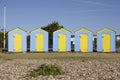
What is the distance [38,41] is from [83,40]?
4.61 metres

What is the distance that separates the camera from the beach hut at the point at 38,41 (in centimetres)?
3200

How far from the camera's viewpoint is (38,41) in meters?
32.1

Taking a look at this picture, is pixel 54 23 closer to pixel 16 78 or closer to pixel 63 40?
pixel 63 40

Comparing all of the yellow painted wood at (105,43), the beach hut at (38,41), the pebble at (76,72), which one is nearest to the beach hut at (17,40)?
the beach hut at (38,41)

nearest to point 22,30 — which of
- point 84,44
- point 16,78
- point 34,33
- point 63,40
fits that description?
point 34,33

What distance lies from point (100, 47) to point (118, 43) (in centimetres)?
1007

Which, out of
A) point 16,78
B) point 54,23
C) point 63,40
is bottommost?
point 16,78

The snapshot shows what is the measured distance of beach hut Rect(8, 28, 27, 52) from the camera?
3170cm

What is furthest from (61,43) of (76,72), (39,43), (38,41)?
(76,72)

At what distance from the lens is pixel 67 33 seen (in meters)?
32.9

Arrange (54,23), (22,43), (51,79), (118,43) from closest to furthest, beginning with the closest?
1. (51,79)
2. (22,43)
3. (118,43)
4. (54,23)

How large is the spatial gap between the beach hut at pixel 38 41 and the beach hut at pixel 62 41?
3.06 ft

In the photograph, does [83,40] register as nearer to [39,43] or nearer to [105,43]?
[105,43]

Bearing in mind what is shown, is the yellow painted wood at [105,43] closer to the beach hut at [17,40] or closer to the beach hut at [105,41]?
the beach hut at [105,41]
